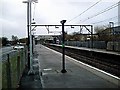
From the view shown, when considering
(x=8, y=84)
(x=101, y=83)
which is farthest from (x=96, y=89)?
(x=8, y=84)

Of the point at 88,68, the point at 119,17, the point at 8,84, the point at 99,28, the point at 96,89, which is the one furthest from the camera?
the point at 99,28

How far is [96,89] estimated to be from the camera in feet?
37.4

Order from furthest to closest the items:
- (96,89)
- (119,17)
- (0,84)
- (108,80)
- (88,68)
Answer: (119,17) → (88,68) → (108,80) → (96,89) → (0,84)

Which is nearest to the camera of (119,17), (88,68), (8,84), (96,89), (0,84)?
(0,84)

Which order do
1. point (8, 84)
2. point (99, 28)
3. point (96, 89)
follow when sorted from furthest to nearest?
point (99, 28), point (96, 89), point (8, 84)

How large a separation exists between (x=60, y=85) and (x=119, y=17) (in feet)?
88.5

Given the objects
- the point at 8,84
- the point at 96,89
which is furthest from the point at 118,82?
the point at 8,84

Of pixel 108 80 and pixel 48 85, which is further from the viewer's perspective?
pixel 108 80

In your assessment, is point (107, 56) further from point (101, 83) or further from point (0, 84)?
point (0, 84)

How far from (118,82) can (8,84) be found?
596 centimetres

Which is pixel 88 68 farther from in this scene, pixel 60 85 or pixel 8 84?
pixel 8 84

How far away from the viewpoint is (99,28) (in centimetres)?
11300

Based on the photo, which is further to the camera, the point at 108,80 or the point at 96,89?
the point at 108,80

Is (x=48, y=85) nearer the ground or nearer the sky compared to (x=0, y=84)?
nearer the ground
